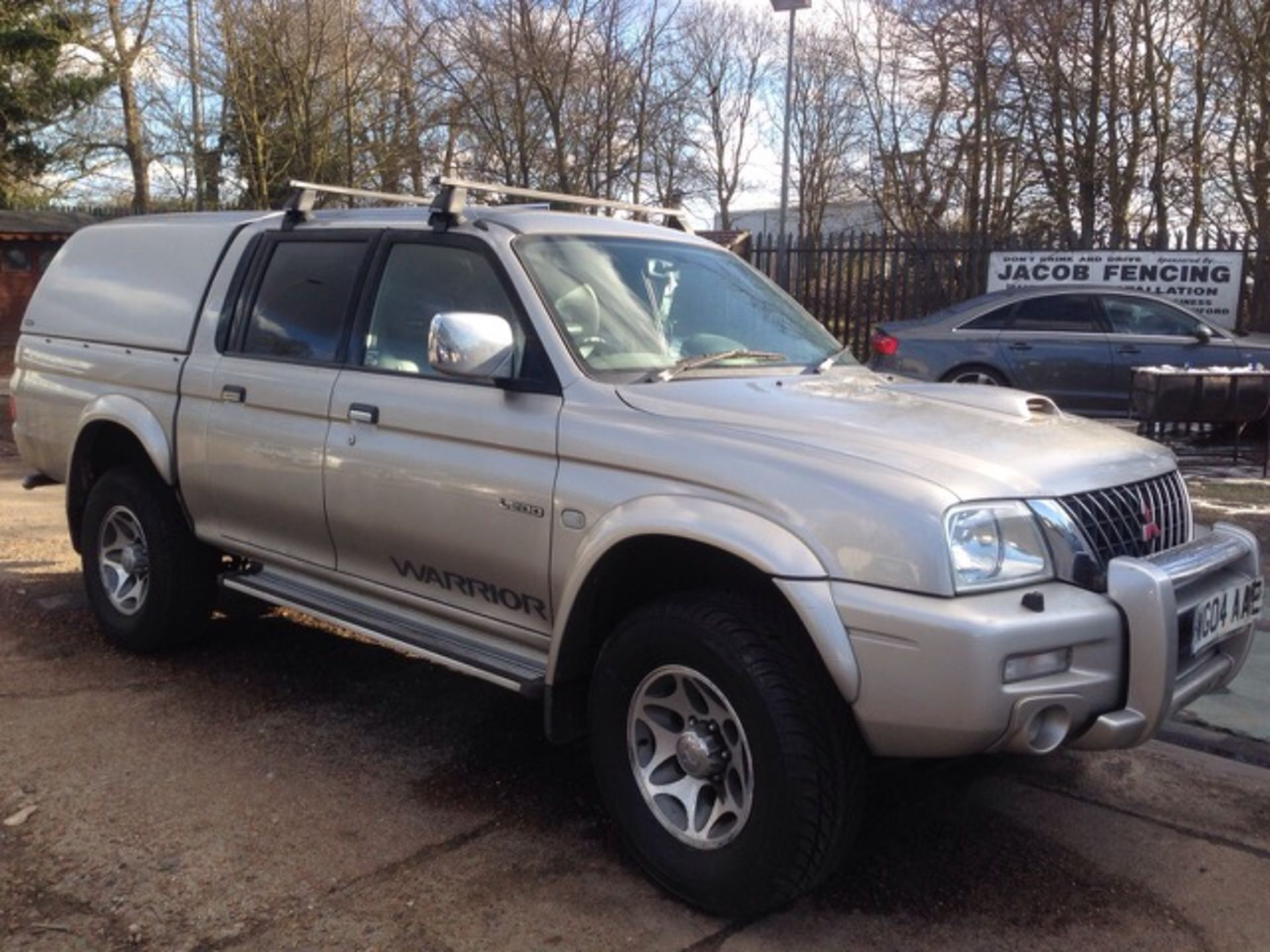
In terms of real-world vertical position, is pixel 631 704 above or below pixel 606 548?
below

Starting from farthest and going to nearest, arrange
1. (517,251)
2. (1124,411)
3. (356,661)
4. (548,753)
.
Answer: (1124,411)
(356,661)
(548,753)
(517,251)

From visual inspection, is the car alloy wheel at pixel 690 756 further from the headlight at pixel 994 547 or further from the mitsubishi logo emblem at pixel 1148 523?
the mitsubishi logo emblem at pixel 1148 523

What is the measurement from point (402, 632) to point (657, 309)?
1413 mm

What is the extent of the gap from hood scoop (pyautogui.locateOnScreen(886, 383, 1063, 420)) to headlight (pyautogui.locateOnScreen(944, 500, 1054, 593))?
2.70 ft

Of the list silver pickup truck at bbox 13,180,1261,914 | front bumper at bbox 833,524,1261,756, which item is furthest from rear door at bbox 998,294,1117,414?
front bumper at bbox 833,524,1261,756

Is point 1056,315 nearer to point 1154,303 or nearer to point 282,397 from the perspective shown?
point 1154,303

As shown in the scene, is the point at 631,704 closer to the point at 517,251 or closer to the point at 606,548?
the point at 606,548

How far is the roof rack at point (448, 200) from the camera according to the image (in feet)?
13.8

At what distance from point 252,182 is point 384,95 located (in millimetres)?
2701

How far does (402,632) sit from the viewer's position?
414 centimetres

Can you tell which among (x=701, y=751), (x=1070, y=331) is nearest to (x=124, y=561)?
(x=701, y=751)

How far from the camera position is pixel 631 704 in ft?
11.2

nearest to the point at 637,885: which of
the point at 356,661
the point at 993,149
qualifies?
the point at 356,661

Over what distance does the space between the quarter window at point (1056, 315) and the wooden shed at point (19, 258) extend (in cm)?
1641
